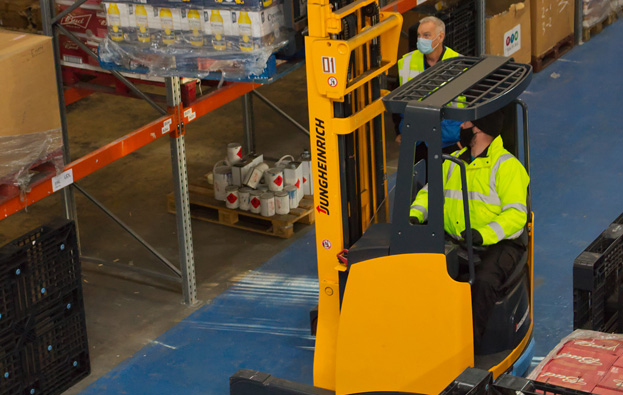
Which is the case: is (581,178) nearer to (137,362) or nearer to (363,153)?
(363,153)

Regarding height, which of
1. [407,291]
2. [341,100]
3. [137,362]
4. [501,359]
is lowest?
[137,362]

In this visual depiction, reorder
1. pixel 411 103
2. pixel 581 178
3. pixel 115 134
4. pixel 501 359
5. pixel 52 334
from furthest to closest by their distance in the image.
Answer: pixel 115 134
pixel 581 178
pixel 52 334
pixel 501 359
pixel 411 103

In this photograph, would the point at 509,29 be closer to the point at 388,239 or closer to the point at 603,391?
the point at 388,239

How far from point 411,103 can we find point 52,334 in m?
3.24

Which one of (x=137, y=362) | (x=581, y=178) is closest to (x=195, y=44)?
(x=137, y=362)

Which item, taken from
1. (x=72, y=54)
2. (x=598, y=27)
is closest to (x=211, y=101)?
(x=72, y=54)

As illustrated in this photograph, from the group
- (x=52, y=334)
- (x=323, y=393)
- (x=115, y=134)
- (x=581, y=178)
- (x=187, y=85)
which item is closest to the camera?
(x=323, y=393)

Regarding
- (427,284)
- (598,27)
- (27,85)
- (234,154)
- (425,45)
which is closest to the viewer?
(427,284)

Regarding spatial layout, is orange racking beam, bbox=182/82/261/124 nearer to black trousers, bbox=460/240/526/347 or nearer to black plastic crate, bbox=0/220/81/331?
black plastic crate, bbox=0/220/81/331

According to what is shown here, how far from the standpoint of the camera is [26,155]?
22.2 feet

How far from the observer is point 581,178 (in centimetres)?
1030

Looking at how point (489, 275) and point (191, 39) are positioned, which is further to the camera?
point (191, 39)

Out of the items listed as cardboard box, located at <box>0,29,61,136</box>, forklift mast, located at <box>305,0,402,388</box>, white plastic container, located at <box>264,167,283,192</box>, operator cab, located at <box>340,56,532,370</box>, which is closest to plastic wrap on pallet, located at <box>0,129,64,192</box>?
cardboard box, located at <box>0,29,61,136</box>

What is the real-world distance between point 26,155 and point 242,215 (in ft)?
11.1
